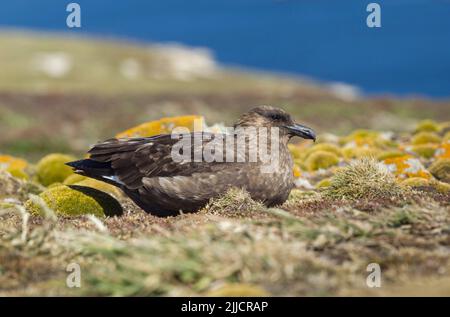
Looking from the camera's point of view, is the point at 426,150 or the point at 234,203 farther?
the point at 426,150

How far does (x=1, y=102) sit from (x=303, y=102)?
20.8 m

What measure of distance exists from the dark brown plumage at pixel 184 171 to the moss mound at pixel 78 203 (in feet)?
1.28

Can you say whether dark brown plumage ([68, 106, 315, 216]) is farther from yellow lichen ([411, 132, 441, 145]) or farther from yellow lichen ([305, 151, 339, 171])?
yellow lichen ([411, 132, 441, 145])

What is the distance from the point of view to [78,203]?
40.1 feet

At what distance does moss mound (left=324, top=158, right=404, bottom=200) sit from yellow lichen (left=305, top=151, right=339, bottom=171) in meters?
4.60

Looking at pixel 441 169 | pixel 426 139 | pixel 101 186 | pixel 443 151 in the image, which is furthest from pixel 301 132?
pixel 426 139

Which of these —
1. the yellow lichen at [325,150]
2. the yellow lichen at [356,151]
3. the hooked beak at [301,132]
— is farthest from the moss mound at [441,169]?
the hooked beak at [301,132]

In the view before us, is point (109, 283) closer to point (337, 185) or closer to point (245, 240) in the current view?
point (245, 240)

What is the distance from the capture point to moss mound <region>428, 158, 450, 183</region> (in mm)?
14333

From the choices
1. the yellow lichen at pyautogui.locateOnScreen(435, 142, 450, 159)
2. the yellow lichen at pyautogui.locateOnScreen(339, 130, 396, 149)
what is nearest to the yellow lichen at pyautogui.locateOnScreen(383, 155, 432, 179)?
the yellow lichen at pyautogui.locateOnScreen(435, 142, 450, 159)

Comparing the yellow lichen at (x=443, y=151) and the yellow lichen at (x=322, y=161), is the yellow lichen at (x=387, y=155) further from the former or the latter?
the yellow lichen at (x=322, y=161)

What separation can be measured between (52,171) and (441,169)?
28.6ft

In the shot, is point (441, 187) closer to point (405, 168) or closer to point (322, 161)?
point (405, 168)
